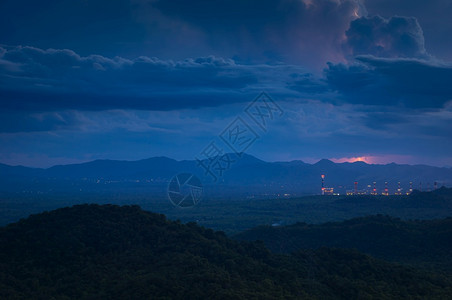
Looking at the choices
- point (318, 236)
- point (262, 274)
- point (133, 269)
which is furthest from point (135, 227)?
point (318, 236)

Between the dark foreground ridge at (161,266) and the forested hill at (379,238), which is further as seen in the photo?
the forested hill at (379,238)

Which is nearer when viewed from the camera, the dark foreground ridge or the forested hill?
the dark foreground ridge

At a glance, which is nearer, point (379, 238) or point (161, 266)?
point (161, 266)

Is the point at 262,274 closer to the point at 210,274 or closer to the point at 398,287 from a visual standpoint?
the point at 210,274

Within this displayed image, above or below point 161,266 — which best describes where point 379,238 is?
below
